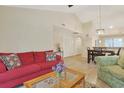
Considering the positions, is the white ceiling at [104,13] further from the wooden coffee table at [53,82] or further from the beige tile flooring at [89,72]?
the wooden coffee table at [53,82]

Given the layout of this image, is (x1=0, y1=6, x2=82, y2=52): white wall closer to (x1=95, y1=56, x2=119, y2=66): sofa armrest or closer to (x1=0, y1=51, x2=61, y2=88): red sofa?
(x1=0, y1=51, x2=61, y2=88): red sofa

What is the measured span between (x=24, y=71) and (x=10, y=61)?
0.44 metres

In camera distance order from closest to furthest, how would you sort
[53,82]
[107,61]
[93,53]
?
1. [53,82]
2. [107,61]
3. [93,53]

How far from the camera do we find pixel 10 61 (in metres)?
3.01

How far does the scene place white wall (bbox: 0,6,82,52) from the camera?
14.3ft

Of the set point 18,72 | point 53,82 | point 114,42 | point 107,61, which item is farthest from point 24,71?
point 114,42

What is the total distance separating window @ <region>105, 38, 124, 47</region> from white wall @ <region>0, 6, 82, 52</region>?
397cm

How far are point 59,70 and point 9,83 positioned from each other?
1307mm

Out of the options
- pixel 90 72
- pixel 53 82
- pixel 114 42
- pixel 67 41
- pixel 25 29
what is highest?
pixel 25 29

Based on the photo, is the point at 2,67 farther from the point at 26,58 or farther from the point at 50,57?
the point at 50,57

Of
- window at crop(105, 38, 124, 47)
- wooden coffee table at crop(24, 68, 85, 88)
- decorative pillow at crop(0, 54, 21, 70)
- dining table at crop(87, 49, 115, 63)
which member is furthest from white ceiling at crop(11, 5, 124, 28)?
wooden coffee table at crop(24, 68, 85, 88)

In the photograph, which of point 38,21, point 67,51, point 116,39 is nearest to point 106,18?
point 116,39
